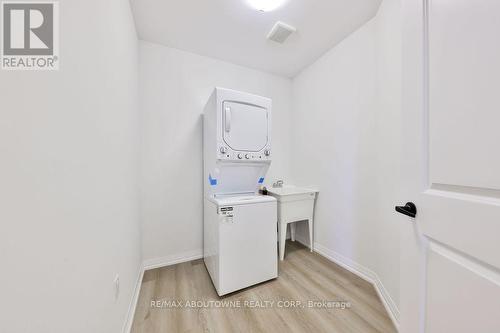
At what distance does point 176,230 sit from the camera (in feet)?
6.94

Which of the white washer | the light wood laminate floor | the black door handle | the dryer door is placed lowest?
the light wood laminate floor

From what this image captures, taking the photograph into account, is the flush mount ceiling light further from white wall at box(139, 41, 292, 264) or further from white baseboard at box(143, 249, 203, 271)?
white baseboard at box(143, 249, 203, 271)

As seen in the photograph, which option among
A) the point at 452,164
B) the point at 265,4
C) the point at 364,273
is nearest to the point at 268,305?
the point at 364,273

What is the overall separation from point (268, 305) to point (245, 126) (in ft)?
5.22

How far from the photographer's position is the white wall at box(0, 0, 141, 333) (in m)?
0.43

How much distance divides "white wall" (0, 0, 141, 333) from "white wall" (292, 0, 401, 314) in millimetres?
1857

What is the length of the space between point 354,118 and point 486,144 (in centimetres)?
158

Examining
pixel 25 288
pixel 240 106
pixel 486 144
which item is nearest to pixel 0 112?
pixel 25 288

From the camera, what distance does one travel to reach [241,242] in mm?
1591

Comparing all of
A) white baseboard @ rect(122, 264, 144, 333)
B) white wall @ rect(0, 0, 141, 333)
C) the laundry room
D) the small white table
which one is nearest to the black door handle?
the laundry room

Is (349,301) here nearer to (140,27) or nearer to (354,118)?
(354,118)

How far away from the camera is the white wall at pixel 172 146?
78.9 inches

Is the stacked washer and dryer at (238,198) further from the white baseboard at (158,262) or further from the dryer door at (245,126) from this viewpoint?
the white baseboard at (158,262)

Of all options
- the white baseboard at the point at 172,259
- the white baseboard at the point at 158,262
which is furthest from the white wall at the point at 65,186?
the white baseboard at the point at 172,259
